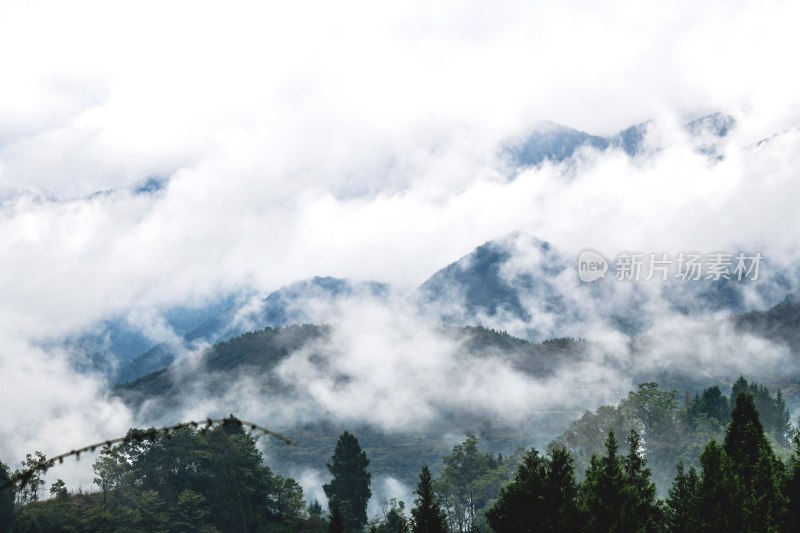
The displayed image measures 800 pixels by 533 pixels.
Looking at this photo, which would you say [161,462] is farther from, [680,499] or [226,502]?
[680,499]

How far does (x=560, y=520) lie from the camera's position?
51.5 metres

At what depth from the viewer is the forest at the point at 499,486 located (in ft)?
163

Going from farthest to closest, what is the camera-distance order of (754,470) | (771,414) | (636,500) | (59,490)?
(771,414) → (59,490) → (754,470) → (636,500)

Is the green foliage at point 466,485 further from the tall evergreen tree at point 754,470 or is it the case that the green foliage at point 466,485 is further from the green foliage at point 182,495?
the tall evergreen tree at point 754,470

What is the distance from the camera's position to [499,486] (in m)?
124

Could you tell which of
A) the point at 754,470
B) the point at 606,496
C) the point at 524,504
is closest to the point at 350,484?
the point at 524,504

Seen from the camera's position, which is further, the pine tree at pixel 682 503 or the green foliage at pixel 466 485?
the green foliage at pixel 466 485

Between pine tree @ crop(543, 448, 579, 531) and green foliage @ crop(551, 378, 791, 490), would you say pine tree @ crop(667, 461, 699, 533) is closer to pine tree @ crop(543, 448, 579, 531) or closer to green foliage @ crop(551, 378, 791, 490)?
pine tree @ crop(543, 448, 579, 531)

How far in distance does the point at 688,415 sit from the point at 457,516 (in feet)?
176

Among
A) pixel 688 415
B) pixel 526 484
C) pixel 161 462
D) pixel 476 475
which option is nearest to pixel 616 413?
pixel 688 415

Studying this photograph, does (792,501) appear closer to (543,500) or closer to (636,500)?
(636,500)

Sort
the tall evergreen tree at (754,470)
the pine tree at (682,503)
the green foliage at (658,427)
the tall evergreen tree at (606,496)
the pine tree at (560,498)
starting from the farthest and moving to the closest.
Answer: the green foliage at (658,427), the pine tree at (682,503), the pine tree at (560,498), the tall evergreen tree at (606,496), the tall evergreen tree at (754,470)

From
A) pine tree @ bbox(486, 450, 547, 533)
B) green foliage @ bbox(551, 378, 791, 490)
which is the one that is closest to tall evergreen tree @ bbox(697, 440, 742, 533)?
pine tree @ bbox(486, 450, 547, 533)

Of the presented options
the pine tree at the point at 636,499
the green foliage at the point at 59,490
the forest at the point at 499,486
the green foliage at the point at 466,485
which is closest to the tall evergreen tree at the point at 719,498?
the forest at the point at 499,486
